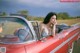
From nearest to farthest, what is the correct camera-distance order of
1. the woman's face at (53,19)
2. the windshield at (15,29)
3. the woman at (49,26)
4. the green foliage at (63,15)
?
the windshield at (15,29) → the woman at (49,26) → the woman's face at (53,19) → the green foliage at (63,15)

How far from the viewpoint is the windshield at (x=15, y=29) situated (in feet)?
14.7

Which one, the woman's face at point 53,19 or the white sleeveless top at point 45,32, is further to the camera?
the woman's face at point 53,19

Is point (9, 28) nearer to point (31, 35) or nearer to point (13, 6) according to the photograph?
point (31, 35)

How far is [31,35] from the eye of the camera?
455 cm

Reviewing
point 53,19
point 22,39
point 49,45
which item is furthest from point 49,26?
point 22,39

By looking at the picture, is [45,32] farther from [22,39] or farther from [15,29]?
[22,39]

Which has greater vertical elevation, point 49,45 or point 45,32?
point 45,32

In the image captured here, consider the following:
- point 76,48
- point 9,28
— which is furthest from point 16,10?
point 9,28

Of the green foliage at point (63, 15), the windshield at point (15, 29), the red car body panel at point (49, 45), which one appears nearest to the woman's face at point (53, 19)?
the red car body panel at point (49, 45)

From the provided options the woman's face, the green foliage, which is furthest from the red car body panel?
the green foliage

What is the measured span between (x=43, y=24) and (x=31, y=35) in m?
0.92

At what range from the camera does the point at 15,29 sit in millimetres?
4711

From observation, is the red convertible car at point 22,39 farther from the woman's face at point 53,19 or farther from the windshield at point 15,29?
the woman's face at point 53,19

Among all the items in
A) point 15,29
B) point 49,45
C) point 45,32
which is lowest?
point 49,45
